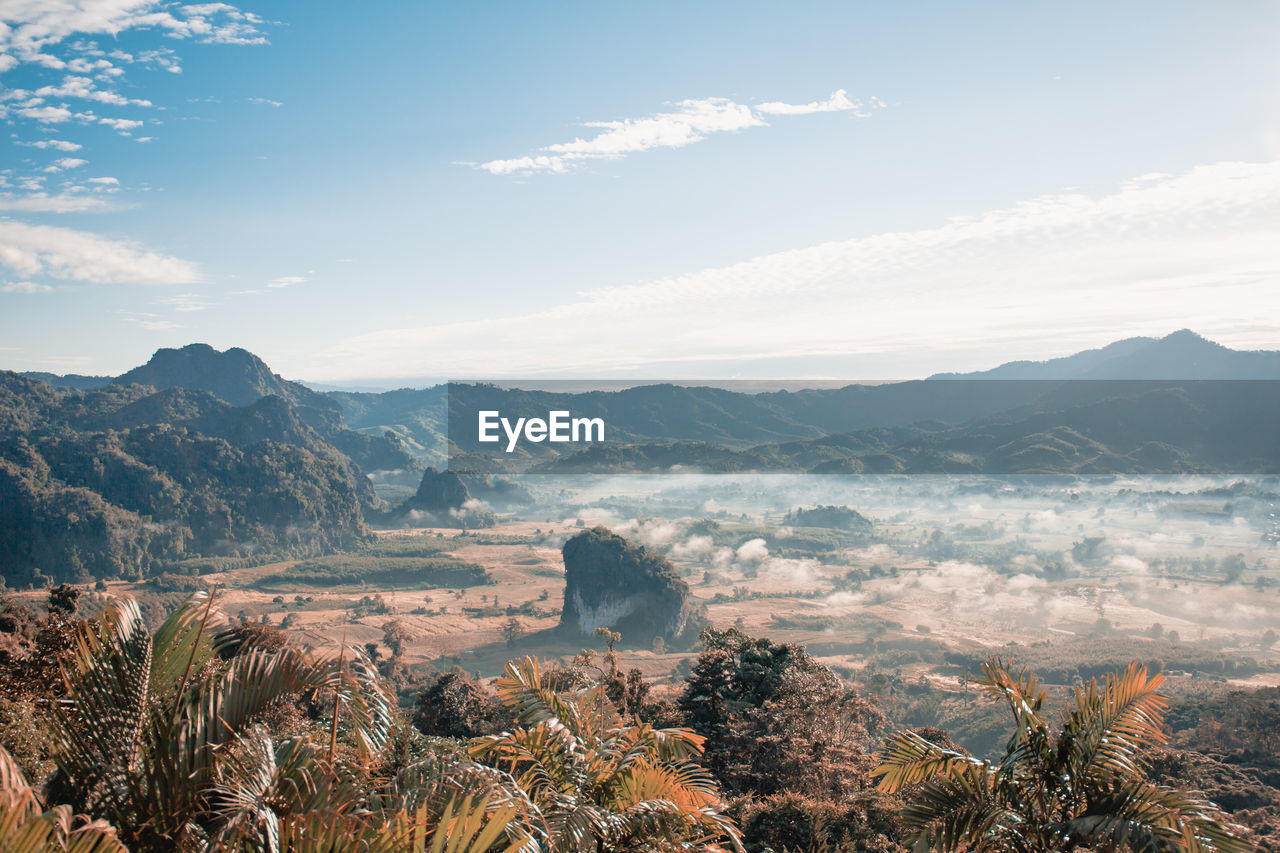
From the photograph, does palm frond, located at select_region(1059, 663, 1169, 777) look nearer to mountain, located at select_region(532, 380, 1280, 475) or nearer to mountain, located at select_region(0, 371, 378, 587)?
mountain, located at select_region(0, 371, 378, 587)

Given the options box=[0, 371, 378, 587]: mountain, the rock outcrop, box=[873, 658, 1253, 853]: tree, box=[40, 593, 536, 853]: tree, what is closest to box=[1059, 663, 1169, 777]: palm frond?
box=[873, 658, 1253, 853]: tree

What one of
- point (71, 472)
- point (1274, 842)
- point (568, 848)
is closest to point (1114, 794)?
point (568, 848)

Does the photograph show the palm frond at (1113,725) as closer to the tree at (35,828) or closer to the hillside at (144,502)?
the tree at (35,828)

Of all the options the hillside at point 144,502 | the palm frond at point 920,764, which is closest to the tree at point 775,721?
Result: the palm frond at point 920,764

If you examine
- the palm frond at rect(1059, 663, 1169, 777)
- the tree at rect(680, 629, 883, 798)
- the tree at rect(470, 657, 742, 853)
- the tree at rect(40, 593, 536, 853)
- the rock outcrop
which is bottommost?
the rock outcrop

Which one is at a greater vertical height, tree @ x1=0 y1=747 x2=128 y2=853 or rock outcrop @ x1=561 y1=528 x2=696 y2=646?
tree @ x1=0 y1=747 x2=128 y2=853

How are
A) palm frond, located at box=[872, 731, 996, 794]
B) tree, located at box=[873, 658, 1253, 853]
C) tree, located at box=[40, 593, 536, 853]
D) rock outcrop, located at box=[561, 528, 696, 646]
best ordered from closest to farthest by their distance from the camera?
1. tree, located at box=[40, 593, 536, 853]
2. tree, located at box=[873, 658, 1253, 853]
3. palm frond, located at box=[872, 731, 996, 794]
4. rock outcrop, located at box=[561, 528, 696, 646]
